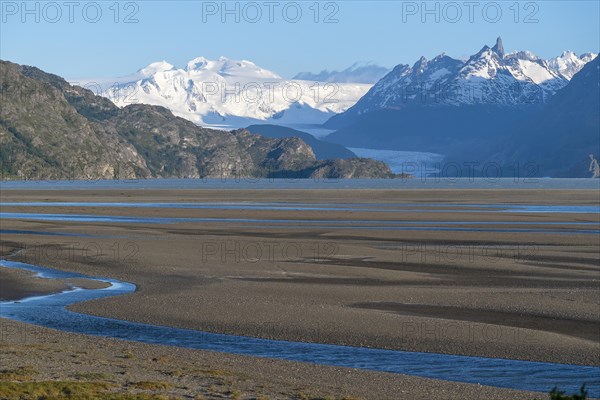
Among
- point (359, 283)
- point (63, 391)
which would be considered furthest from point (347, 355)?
point (359, 283)

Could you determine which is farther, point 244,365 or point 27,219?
point 27,219

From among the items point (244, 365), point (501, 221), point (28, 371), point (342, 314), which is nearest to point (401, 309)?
point (342, 314)

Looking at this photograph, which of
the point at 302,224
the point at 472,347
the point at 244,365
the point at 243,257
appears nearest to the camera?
the point at 244,365

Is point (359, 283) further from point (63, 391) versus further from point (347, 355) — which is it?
point (63, 391)

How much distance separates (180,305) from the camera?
1425 inches

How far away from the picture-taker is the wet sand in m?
30.8

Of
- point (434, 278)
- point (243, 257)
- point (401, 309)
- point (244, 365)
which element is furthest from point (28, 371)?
point (243, 257)

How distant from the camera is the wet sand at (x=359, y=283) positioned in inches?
1212

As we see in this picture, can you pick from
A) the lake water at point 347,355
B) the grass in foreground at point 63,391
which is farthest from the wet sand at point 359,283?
the grass in foreground at point 63,391

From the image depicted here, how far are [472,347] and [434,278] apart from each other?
15.6 m

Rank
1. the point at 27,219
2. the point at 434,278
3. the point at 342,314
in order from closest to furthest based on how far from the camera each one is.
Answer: the point at 342,314, the point at 434,278, the point at 27,219

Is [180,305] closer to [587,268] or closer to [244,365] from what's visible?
[244,365]

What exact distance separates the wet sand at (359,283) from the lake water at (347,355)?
80 centimetres

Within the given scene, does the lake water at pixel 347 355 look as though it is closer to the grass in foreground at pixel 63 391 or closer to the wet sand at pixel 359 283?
the wet sand at pixel 359 283
